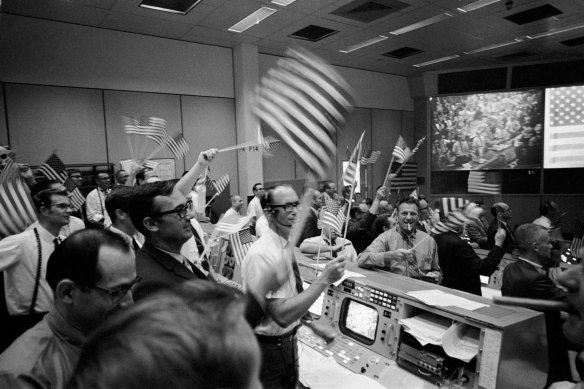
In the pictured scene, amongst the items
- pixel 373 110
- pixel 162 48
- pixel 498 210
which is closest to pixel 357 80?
pixel 373 110

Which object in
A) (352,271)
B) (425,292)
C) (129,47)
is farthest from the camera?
(129,47)

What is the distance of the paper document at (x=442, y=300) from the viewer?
1.55 metres

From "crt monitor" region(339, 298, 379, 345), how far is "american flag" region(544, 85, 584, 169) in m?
7.93

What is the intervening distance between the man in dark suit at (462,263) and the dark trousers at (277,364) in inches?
60.8

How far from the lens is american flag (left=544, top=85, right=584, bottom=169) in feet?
25.6

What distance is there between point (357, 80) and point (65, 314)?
9517mm

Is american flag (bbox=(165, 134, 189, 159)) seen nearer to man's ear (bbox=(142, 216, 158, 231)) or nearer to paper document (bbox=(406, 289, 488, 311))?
man's ear (bbox=(142, 216, 158, 231))

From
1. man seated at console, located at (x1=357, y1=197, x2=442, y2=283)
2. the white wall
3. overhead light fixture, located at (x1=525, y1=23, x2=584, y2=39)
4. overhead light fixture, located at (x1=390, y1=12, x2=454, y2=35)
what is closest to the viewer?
man seated at console, located at (x1=357, y1=197, x2=442, y2=283)

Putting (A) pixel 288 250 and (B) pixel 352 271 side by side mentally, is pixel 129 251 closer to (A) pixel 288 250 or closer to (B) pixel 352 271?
(A) pixel 288 250

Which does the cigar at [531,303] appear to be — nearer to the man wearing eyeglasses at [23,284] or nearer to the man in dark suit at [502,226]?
the man wearing eyeglasses at [23,284]

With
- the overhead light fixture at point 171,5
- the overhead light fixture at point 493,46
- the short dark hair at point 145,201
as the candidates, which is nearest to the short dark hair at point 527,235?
the short dark hair at point 145,201

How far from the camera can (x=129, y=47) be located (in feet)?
21.0

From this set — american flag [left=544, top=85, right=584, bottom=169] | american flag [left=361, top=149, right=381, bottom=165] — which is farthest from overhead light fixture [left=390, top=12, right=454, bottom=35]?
american flag [left=361, top=149, right=381, bottom=165]

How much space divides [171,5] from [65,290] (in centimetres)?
547
